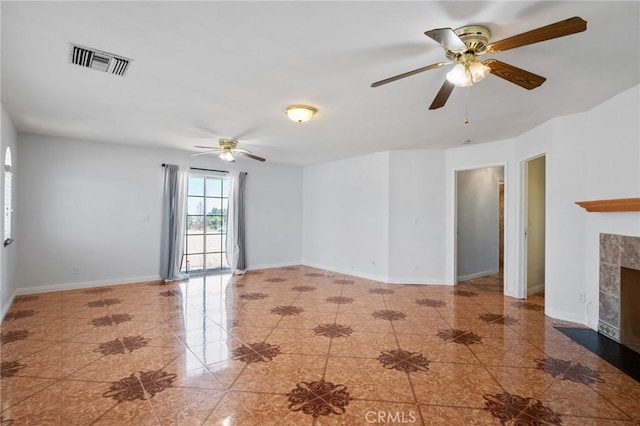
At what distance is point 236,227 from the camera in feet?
22.4

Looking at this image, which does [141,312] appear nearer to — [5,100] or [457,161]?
[5,100]

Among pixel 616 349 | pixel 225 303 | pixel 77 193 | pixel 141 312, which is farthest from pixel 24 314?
pixel 616 349

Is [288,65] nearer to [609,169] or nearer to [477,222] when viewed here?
[609,169]

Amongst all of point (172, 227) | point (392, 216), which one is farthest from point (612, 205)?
point (172, 227)

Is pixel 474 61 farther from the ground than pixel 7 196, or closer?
farther from the ground

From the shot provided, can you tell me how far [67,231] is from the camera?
5176 millimetres

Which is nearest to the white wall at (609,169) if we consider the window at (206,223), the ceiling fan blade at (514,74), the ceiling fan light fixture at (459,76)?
the ceiling fan blade at (514,74)

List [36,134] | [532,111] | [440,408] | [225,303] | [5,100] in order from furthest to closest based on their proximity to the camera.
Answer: [36,134] < [225,303] < [532,111] < [5,100] < [440,408]

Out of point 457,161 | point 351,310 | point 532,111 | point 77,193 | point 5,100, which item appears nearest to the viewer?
point 5,100

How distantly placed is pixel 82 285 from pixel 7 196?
6.37 feet

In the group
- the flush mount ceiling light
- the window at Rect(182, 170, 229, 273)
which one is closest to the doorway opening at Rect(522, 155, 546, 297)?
the flush mount ceiling light

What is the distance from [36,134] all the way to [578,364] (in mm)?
7603

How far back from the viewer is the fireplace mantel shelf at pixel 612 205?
2939 millimetres

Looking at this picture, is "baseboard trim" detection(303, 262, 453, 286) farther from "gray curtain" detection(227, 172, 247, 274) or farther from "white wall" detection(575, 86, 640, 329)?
"white wall" detection(575, 86, 640, 329)
